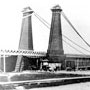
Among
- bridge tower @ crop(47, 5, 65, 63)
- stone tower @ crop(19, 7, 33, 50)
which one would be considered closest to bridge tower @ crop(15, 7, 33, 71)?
stone tower @ crop(19, 7, 33, 50)

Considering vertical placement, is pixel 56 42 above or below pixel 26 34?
below

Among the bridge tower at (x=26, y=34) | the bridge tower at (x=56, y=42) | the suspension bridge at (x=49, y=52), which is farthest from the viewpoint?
the bridge tower at (x=26, y=34)

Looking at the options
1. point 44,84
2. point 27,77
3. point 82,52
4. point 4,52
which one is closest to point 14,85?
point 44,84

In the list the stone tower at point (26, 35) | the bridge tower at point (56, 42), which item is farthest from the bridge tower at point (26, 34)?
the bridge tower at point (56, 42)

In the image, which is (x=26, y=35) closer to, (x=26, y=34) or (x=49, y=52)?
(x=26, y=34)

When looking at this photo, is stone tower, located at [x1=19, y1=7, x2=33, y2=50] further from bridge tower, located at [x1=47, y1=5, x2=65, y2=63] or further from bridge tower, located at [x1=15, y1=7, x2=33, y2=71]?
bridge tower, located at [x1=47, y1=5, x2=65, y2=63]

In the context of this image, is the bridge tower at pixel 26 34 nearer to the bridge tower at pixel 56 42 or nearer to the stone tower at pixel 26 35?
the stone tower at pixel 26 35

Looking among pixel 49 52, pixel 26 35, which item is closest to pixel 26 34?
pixel 26 35

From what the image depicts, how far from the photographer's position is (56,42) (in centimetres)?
4391

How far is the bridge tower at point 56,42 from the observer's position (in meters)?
44.0

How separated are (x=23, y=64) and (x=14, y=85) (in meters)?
18.1

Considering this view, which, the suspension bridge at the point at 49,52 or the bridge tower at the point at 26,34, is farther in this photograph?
the bridge tower at the point at 26,34

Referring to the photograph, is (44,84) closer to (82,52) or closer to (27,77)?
(27,77)

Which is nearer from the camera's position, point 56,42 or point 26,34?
point 56,42
